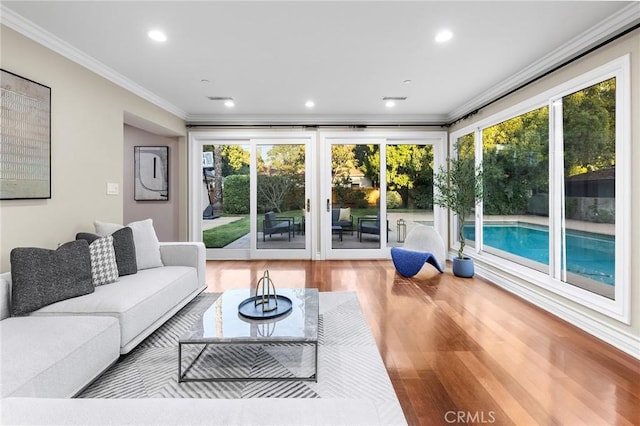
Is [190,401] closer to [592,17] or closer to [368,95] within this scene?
[592,17]

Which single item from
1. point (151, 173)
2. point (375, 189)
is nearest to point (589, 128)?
point (375, 189)

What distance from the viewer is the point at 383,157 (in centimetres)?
567

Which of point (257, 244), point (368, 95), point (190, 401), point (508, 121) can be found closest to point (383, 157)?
point (368, 95)

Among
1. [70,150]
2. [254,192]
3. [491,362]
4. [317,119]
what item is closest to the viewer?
[491,362]

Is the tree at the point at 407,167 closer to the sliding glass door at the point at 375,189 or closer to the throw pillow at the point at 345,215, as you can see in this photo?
the sliding glass door at the point at 375,189

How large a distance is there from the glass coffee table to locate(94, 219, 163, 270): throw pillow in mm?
1129

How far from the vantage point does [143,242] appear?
3.18m

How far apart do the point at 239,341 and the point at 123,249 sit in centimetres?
171

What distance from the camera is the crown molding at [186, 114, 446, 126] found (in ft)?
18.1

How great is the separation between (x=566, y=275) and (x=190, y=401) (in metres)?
3.57

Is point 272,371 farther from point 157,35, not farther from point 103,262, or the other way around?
point 157,35

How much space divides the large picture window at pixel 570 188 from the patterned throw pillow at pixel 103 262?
4112 millimetres

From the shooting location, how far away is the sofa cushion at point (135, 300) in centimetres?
212

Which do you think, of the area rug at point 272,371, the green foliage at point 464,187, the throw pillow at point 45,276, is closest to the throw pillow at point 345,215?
the green foliage at point 464,187
